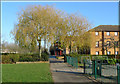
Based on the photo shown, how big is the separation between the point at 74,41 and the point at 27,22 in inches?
350

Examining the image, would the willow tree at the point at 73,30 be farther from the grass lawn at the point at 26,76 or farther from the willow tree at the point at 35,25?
the grass lawn at the point at 26,76

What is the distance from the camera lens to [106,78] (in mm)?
9125

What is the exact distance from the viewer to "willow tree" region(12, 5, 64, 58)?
2814cm

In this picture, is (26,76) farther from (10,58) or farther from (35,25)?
(10,58)

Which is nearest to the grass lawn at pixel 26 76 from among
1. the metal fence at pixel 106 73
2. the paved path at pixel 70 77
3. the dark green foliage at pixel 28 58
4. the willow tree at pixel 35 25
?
the paved path at pixel 70 77

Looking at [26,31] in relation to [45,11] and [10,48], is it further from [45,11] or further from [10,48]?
[10,48]

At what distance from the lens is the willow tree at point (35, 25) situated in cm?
2814

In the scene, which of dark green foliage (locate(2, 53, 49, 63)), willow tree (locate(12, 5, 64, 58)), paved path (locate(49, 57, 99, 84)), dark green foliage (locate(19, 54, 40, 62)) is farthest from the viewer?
dark green foliage (locate(19, 54, 40, 62))

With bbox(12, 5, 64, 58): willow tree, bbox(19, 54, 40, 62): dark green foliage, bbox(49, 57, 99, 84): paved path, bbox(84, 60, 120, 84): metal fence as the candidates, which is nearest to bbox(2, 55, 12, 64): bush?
bbox(19, 54, 40, 62): dark green foliage

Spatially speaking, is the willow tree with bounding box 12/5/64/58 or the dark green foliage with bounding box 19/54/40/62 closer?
the willow tree with bounding box 12/5/64/58

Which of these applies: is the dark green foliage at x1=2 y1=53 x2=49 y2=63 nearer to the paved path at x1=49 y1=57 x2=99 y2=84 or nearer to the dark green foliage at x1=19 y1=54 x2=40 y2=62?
the dark green foliage at x1=19 y1=54 x2=40 y2=62

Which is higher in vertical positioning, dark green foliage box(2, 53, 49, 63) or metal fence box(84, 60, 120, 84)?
metal fence box(84, 60, 120, 84)

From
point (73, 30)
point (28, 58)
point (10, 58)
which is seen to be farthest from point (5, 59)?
point (73, 30)

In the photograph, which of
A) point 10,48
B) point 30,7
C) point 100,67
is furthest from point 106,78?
point 10,48
